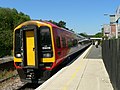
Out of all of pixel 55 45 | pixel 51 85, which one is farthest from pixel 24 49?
pixel 51 85

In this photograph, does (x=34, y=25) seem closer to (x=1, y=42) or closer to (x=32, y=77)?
(x=32, y=77)

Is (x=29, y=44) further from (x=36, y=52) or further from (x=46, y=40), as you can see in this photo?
(x=46, y=40)

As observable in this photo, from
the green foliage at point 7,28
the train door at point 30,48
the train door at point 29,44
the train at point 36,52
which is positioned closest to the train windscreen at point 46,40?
the train at point 36,52

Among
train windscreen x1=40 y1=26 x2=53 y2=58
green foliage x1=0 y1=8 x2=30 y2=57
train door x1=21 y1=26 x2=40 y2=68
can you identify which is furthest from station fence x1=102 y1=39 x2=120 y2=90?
green foliage x1=0 y1=8 x2=30 y2=57

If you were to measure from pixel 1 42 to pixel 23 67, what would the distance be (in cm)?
4095

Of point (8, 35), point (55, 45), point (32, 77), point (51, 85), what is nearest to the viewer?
point (51, 85)

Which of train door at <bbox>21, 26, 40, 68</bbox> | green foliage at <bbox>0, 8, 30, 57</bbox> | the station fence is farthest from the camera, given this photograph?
green foliage at <bbox>0, 8, 30, 57</bbox>

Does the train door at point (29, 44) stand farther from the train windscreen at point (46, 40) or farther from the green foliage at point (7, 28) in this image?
the green foliage at point (7, 28)

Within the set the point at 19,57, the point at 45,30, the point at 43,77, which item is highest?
the point at 45,30

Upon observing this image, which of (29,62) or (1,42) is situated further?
(1,42)

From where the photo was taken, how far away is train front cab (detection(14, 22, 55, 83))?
46.9 ft

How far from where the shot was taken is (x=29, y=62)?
47.9 ft

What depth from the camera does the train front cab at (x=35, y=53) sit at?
46.9 ft

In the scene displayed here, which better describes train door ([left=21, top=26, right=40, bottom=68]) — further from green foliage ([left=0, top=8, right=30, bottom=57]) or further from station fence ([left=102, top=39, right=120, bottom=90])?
green foliage ([left=0, top=8, right=30, bottom=57])
